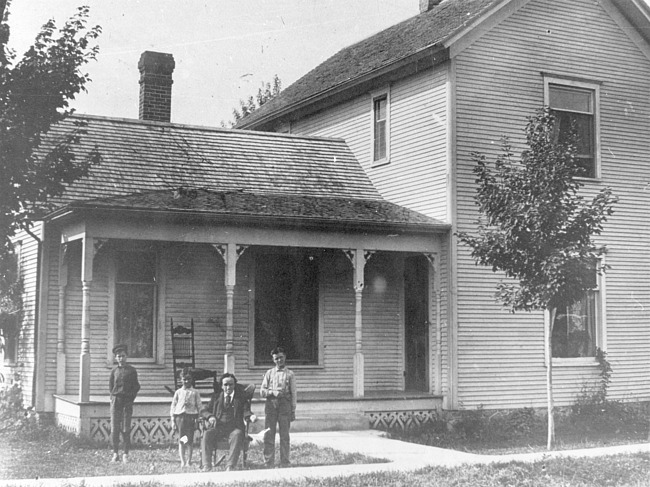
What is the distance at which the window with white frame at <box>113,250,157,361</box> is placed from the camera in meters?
16.7

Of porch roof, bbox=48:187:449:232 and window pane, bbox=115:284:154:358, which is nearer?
porch roof, bbox=48:187:449:232

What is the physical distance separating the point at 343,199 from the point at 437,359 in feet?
12.8

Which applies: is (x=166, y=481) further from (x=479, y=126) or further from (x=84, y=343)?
(x=479, y=126)

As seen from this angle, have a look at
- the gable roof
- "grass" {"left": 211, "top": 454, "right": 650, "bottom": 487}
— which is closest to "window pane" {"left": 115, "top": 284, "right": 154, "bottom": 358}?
the gable roof

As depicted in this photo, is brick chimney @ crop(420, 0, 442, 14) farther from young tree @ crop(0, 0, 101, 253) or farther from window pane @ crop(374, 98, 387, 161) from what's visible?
young tree @ crop(0, 0, 101, 253)

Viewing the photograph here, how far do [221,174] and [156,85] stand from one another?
14.9 feet

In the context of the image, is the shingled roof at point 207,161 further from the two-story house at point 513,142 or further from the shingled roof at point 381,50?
the shingled roof at point 381,50

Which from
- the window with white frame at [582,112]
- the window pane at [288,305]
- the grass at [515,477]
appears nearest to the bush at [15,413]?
the window pane at [288,305]

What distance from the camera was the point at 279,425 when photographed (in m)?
12.2

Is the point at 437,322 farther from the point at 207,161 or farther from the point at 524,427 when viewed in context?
the point at 207,161

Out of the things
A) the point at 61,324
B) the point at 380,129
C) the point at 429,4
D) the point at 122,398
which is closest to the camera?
the point at 122,398

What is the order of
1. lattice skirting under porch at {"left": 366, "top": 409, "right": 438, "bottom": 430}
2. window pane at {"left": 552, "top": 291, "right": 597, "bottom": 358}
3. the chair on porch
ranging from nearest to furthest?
lattice skirting under porch at {"left": 366, "top": 409, "right": 438, "bottom": 430}, the chair on porch, window pane at {"left": 552, "top": 291, "right": 597, "bottom": 358}

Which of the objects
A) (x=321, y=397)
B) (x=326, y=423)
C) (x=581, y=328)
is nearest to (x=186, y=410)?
(x=326, y=423)

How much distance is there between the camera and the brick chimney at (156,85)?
21672 mm
